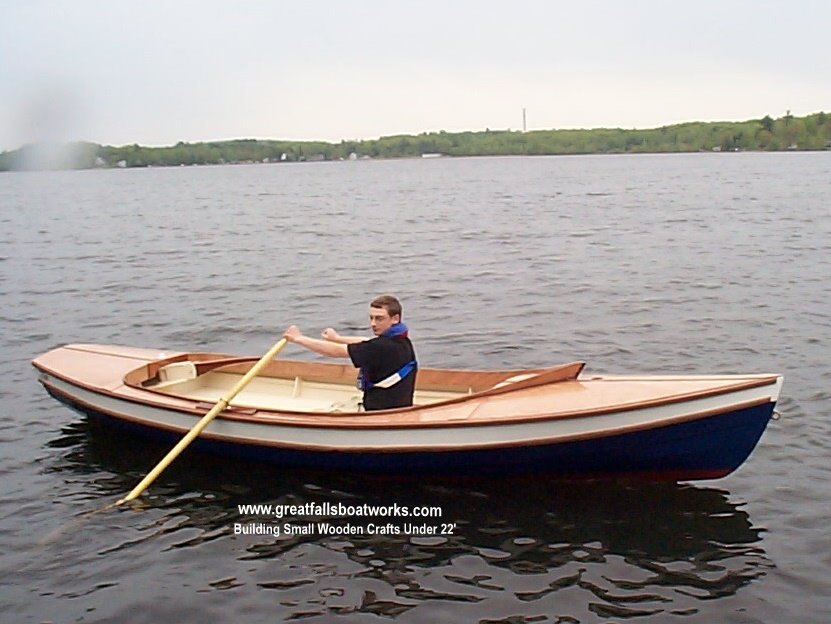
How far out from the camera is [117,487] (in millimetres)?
9133

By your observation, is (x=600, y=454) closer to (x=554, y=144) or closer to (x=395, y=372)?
(x=395, y=372)

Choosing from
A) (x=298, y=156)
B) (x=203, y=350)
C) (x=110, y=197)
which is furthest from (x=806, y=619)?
(x=298, y=156)

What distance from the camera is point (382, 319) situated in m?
8.40

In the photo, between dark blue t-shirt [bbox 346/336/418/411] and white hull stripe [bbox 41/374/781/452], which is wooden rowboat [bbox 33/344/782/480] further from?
dark blue t-shirt [bbox 346/336/418/411]

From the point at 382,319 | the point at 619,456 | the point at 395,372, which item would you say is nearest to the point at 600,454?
the point at 619,456

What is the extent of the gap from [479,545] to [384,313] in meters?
2.15

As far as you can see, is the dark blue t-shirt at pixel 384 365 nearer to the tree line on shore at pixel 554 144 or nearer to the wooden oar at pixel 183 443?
the wooden oar at pixel 183 443

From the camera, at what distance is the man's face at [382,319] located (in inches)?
329

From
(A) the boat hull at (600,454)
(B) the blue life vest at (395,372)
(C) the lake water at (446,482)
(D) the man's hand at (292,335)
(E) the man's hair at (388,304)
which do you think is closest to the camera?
(C) the lake water at (446,482)

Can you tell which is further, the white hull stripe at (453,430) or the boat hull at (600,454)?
the boat hull at (600,454)

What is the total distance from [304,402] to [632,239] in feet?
67.9

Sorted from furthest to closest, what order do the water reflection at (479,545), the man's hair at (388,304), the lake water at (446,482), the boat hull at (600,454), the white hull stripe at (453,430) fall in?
the man's hair at (388,304), the boat hull at (600,454), the white hull stripe at (453,430), the lake water at (446,482), the water reflection at (479,545)

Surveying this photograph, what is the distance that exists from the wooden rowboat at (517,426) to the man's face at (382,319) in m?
0.76

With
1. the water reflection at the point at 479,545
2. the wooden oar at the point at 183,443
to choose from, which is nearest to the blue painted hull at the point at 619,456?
the water reflection at the point at 479,545
